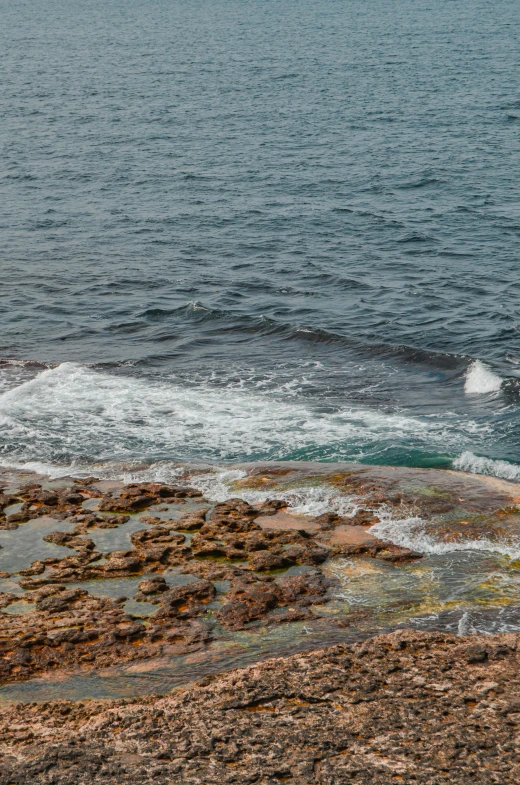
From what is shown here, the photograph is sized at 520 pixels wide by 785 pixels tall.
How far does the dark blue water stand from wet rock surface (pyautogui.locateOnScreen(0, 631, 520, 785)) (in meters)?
9.55

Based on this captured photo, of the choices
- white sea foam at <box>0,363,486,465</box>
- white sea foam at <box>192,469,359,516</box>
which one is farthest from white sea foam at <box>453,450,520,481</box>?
white sea foam at <box>192,469,359,516</box>

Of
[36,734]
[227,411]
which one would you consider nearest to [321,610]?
[36,734]

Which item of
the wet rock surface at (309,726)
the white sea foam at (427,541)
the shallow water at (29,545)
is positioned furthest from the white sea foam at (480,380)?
the wet rock surface at (309,726)

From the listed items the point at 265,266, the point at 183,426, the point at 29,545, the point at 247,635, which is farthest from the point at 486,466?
the point at 265,266

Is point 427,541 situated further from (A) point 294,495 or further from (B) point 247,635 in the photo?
(B) point 247,635

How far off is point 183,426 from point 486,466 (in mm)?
8178

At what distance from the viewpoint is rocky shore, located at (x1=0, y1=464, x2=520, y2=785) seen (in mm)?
10680

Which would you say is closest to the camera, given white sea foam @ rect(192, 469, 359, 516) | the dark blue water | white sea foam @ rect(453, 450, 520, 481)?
white sea foam @ rect(192, 469, 359, 516)

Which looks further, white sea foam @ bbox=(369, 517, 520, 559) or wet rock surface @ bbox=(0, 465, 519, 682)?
white sea foam @ bbox=(369, 517, 520, 559)

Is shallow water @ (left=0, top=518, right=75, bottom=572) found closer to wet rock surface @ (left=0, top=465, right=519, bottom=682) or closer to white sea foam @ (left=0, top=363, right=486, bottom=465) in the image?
wet rock surface @ (left=0, top=465, right=519, bottom=682)

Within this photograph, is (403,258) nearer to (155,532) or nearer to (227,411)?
(227,411)

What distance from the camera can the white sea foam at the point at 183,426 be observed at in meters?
22.5

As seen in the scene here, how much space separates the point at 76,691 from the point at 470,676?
5.68 meters

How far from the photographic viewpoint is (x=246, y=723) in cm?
1132
